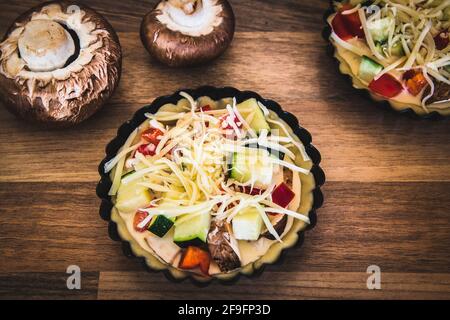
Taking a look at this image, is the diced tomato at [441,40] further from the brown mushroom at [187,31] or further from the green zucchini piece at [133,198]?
the green zucchini piece at [133,198]

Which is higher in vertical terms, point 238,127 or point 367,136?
point 238,127

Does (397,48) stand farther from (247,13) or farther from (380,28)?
(247,13)

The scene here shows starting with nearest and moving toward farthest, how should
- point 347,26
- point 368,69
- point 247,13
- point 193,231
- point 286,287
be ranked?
point 193,231 → point 286,287 → point 368,69 → point 347,26 → point 247,13

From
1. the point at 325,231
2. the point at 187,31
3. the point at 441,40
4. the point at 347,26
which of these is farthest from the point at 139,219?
the point at 441,40

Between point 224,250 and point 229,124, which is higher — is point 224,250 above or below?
below

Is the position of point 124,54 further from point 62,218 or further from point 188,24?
point 62,218
